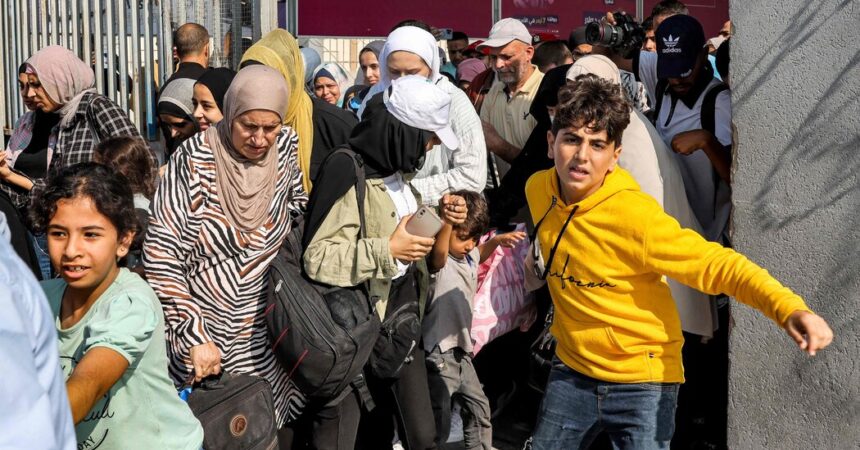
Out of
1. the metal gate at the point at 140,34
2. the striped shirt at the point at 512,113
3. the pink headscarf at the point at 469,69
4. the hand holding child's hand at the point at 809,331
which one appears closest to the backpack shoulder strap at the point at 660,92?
the striped shirt at the point at 512,113

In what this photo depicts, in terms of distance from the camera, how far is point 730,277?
3.26 meters

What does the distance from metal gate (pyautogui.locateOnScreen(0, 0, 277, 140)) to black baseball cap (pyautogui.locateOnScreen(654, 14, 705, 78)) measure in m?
2.74

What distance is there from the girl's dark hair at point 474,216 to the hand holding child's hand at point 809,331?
2105 millimetres

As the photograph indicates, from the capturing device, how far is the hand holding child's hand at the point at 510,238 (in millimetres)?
5041

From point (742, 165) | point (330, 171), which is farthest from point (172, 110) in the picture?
point (742, 165)

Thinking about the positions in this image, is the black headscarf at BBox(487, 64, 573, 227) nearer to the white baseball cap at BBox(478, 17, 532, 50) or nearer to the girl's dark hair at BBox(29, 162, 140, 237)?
the white baseball cap at BBox(478, 17, 532, 50)

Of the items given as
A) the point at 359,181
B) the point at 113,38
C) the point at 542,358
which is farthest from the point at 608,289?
the point at 113,38

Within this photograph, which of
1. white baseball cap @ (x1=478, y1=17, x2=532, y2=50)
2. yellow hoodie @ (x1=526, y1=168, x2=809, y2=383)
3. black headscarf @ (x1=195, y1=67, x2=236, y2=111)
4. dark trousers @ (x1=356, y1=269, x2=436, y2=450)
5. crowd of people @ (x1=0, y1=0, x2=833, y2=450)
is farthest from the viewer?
white baseball cap @ (x1=478, y1=17, x2=532, y2=50)

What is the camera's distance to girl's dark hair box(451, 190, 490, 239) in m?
4.93

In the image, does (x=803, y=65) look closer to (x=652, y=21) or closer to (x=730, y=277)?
(x=730, y=277)

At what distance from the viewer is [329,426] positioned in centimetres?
415

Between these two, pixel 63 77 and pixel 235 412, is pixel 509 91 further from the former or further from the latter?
pixel 235 412

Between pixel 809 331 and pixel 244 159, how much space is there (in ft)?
6.61

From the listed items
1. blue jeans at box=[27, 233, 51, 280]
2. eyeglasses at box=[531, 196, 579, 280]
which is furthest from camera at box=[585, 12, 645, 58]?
blue jeans at box=[27, 233, 51, 280]
